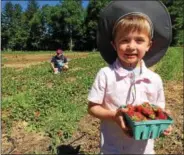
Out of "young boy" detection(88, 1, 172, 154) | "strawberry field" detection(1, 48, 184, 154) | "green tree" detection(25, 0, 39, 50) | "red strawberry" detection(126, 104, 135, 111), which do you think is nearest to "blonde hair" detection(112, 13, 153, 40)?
"young boy" detection(88, 1, 172, 154)

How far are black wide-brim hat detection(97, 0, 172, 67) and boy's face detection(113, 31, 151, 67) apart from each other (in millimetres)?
147

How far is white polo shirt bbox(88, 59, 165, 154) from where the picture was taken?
2.61 metres

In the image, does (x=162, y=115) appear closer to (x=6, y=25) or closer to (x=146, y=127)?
(x=146, y=127)

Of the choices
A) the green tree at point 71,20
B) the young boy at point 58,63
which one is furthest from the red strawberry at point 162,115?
the green tree at point 71,20

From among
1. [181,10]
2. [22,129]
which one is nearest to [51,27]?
[181,10]

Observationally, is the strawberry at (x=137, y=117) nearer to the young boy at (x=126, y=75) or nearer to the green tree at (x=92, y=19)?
A: the young boy at (x=126, y=75)

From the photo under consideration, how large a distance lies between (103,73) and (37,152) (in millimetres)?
2850

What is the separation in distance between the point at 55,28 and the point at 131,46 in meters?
78.9

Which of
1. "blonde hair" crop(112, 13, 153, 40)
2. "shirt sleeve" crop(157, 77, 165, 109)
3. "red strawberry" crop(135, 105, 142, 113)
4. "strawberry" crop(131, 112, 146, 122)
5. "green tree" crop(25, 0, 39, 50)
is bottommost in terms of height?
"strawberry" crop(131, 112, 146, 122)

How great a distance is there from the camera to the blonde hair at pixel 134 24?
259cm

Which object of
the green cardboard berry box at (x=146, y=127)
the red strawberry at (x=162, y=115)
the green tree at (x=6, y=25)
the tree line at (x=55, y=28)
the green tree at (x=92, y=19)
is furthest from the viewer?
the green tree at (x=6, y=25)

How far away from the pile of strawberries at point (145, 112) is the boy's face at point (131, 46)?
12.7 inches

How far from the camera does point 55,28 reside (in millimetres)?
80438

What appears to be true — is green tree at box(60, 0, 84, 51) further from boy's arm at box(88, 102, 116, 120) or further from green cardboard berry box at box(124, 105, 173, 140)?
green cardboard berry box at box(124, 105, 173, 140)
